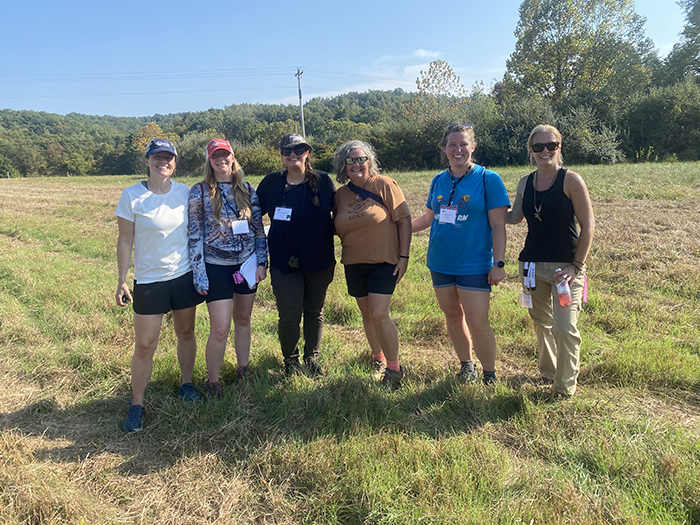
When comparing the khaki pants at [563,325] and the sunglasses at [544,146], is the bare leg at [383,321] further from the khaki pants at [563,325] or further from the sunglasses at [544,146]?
the sunglasses at [544,146]

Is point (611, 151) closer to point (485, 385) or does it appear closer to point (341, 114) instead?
point (485, 385)

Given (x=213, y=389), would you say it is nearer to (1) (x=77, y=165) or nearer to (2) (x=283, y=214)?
(2) (x=283, y=214)

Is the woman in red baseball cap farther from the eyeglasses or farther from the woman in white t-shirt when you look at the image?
the eyeglasses

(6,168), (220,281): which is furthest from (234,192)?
(6,168)

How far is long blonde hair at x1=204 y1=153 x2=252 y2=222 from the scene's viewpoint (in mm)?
3221

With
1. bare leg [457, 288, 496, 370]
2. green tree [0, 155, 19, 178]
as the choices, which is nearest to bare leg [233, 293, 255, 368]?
bare leg [457, 288, 496, 370]

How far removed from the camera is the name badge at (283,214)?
3.43 meters

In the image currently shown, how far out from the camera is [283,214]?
11.3ft

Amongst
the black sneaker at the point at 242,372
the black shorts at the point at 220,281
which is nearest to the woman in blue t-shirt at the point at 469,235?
the black shorts at the point at 220,281

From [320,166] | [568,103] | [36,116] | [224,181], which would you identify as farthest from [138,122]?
[224,181]

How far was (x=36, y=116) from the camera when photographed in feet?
445

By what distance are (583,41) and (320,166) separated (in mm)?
23456

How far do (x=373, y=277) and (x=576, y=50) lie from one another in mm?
39105

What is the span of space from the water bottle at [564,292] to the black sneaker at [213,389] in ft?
9.11
